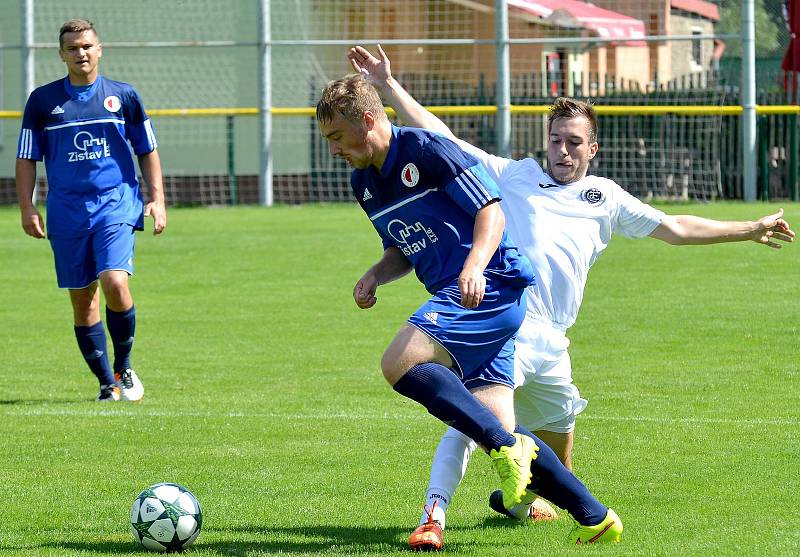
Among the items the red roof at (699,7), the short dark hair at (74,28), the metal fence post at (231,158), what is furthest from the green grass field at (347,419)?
the red roof at (699,7)

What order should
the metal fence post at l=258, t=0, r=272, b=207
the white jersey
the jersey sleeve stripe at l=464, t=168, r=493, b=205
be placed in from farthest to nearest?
1. the metal fence post at l=258, t=0, r=272, b=207
2. the white jersey
3. the jersey sleeve stripe at l=464, t=168, r=493, b=205

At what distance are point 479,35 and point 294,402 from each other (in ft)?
55.3

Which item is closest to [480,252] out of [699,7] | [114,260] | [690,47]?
[114,260]

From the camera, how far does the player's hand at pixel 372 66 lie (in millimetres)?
5980

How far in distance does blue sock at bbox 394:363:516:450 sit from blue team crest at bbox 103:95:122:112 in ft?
14.6

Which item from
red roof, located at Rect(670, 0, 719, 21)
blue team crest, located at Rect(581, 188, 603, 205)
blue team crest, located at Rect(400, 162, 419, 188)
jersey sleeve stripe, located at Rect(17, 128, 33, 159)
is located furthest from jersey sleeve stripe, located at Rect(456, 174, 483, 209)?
red roof, located at Rect(670, 0, 719, 21)

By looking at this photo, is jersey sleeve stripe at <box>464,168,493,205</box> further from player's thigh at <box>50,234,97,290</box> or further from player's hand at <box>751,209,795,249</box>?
player's thigh at <box>50,234,97,290</box>

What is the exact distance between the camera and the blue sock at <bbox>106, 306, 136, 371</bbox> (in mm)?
8562

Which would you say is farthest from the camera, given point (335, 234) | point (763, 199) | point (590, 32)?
point (590, 32)

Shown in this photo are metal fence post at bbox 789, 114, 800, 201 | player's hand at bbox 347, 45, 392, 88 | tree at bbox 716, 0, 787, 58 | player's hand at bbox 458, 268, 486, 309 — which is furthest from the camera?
tree at bbox 716, 0, 787, 58

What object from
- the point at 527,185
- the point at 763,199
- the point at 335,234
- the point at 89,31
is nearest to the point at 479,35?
the point at 763,199

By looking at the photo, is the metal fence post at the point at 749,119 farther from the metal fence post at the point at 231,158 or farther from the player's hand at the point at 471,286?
the player's hand at the point at 471,286

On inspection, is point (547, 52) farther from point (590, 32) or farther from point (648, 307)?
point (648, 307)

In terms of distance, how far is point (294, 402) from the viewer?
8.34m
